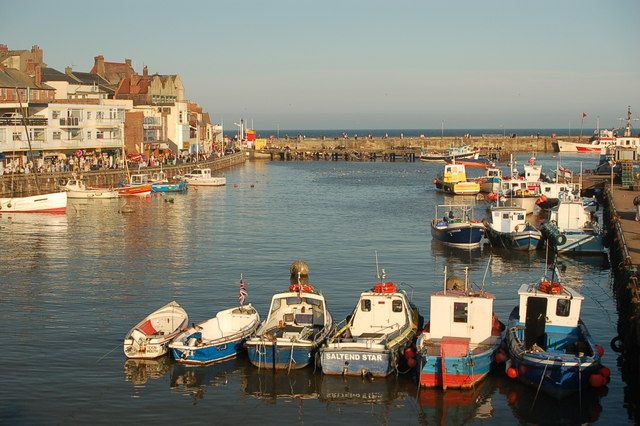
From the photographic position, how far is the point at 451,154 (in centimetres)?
14562

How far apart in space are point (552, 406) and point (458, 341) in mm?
3511

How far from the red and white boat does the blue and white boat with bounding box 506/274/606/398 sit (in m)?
50.5

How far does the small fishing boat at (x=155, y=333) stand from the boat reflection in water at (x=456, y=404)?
30.3ft

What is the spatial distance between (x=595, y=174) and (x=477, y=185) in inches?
585

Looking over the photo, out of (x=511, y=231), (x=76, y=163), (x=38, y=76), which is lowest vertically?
(x=511, y=231)

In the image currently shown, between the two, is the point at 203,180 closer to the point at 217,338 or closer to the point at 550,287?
the point at 217,338

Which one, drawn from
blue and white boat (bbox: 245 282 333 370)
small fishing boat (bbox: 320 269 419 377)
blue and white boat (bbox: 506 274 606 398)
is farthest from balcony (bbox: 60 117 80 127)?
blue and white boat (bbox: 506 274 606 398)

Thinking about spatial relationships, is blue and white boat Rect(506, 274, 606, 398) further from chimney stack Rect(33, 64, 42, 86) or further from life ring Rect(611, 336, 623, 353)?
chimney stack Rect(33, 64, 42, 86)

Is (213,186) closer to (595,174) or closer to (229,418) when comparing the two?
(595,174)

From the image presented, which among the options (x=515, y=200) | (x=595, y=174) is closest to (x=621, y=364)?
(x=515, y=200)

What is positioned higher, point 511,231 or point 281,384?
point 511,231

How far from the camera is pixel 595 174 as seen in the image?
97.4 meters

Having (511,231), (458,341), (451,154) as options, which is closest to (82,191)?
(511,231)

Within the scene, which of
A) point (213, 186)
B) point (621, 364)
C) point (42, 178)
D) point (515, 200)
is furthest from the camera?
point (213, 186)
